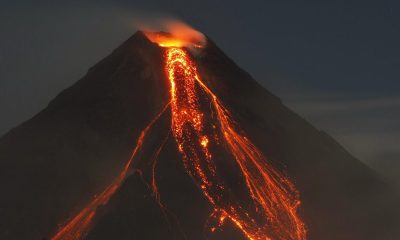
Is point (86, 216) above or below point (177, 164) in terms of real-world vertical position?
below

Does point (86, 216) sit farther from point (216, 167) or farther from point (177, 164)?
point (216, 167)

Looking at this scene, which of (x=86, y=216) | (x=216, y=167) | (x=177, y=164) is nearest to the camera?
(x=86, y=216)

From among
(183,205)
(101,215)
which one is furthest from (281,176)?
(101,215)

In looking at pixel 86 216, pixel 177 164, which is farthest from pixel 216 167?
pixel 86 216

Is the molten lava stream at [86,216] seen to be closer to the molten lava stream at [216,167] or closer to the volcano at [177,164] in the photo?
the volcano at [177,164]

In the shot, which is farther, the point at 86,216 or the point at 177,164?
the point at 177,164

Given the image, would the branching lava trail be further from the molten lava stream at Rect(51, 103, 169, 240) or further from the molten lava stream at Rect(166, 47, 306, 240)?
the molten lava stream at Rect(51, 103, 169, 240)

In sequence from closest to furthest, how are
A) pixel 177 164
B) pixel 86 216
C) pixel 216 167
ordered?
pixel 86 216 → pixel 177 164 → pixel 216 167
